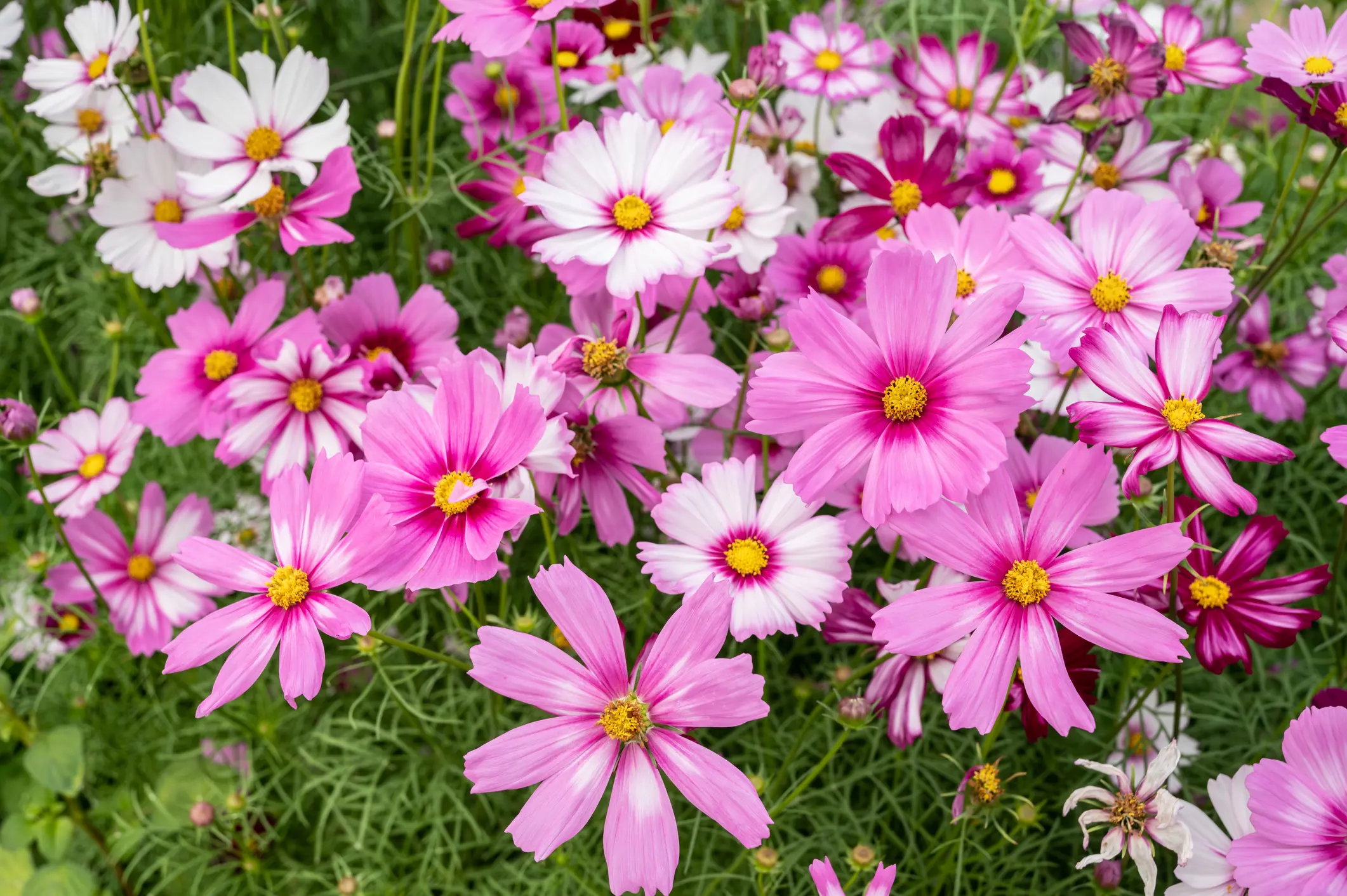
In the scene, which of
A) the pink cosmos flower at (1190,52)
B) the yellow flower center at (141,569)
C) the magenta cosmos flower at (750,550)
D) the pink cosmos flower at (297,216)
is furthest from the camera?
the yellow flower center at (141,569)

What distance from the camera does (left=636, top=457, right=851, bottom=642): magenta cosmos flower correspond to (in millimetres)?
676

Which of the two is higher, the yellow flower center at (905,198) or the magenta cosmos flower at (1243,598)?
the yellow flower center at (905,198)

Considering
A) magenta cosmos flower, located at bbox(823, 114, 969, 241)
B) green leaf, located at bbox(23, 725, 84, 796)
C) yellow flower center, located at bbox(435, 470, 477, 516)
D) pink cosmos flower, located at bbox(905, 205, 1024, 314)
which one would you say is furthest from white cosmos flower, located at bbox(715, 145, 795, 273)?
green leaf, located at bbox(23, 725, 84, 796)

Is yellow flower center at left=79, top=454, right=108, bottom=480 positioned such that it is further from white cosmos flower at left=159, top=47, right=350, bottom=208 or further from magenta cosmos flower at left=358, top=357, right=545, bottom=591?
magenta cosmos flower at left=358, top=357, right=545, bottom=591

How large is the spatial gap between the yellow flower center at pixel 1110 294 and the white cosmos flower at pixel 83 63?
2.95 feet

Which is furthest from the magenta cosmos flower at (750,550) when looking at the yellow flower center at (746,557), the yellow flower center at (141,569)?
the yellow flower center at (141,569)

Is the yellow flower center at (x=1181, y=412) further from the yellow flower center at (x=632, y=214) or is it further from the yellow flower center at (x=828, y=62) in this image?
the yellow flower center at (x=828, y=62)

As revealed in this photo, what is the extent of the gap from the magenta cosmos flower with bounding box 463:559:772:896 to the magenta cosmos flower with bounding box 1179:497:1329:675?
37cm

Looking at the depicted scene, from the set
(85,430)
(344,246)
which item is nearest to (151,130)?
(344,246)

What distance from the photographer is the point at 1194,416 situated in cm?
62

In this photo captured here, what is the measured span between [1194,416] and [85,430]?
1044 millimetres

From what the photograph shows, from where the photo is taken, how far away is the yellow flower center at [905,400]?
0.61m

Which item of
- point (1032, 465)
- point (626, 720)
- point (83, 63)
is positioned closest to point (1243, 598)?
point (1032, 465)

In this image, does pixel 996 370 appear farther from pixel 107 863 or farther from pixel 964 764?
pixel 107 863
